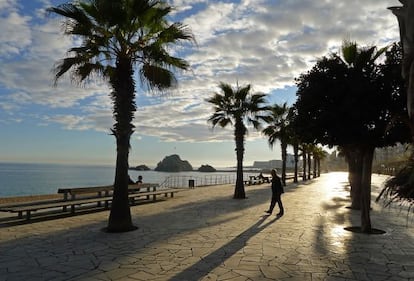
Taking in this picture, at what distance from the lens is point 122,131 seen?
33.3 feet

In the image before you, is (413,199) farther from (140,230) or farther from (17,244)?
(17,244)

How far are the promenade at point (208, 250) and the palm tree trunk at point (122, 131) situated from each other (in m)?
0.62

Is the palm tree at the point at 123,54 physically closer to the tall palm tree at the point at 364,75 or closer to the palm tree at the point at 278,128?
the tall palm tree at the point at 364,75

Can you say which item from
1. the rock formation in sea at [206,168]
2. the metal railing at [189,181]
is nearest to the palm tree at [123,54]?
the metal railing at [189,181]

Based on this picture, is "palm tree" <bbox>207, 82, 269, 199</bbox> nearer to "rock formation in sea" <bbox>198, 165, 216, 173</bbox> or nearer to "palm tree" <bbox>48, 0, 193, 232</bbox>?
"palm tree" <bbox>48, 0, 193, 232</bbox>

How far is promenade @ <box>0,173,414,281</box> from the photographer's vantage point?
6.25m

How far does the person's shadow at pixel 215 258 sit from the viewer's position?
6.11 metres

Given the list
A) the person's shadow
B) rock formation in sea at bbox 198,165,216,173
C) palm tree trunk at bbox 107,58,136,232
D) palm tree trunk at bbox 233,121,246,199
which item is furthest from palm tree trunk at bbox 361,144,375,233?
rock formation in sea at bbox 198,165,216,173

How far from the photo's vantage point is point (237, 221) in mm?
11953

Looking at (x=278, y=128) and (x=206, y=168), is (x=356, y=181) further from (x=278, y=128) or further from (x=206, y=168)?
(x=206, y=168)

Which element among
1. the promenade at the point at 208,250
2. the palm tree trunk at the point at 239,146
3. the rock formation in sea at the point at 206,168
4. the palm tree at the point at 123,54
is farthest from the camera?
the rock formation in sea at the point at 206,168

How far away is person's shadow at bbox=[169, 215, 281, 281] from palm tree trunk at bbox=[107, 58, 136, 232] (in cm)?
315

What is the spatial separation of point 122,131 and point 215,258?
457 centimetres

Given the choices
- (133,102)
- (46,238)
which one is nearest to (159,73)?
(133,102)
